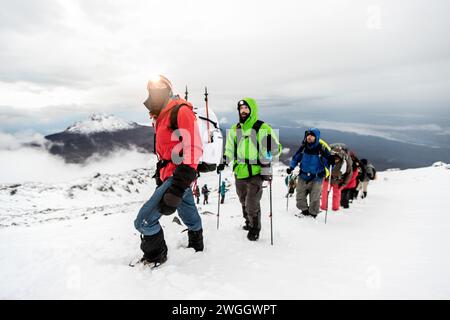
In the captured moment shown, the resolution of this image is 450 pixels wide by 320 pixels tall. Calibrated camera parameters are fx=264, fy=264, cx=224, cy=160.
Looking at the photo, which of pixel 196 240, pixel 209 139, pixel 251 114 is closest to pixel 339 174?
pixel 251 114

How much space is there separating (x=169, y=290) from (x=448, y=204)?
12.2 meters

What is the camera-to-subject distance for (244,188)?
6.21 meters

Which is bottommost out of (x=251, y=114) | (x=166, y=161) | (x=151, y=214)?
(x=151, y=214)

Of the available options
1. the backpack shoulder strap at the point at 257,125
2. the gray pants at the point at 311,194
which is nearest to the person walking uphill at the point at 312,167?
the gray pants at the point at 311,194

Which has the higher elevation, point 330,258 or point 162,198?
point 162,198

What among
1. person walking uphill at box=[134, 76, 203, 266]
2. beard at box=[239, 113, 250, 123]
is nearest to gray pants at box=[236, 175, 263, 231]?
beard at box=[239, 113, 250, 123]

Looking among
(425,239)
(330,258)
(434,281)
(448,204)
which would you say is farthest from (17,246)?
(448,204)

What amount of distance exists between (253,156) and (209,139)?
5.43ft

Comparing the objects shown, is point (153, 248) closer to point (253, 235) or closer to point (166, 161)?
point (166, 161)

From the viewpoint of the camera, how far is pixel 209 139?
179 inches

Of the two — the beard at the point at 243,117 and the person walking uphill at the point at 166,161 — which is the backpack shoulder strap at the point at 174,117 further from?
the beard at the point at 243,117

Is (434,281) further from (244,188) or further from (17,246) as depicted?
(17,246)
